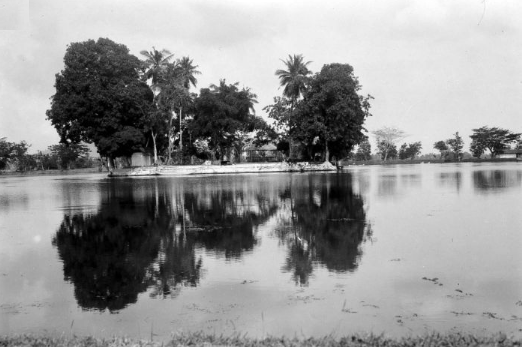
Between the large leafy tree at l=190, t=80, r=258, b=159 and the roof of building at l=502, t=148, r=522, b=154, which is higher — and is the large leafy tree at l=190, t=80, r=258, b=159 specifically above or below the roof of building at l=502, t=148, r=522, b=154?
above

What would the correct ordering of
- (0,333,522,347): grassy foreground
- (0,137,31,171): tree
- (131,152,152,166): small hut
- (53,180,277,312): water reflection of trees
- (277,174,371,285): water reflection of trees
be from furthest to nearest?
(0,137,31,171): tree
(131,152,152,166): small hut
(277,174,371,285): water reflection of trees
(53,180,277,312): water reflection of trees
(0,333,522,347): grassy foreground

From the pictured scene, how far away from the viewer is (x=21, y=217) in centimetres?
1670

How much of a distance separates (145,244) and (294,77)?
2024 inches

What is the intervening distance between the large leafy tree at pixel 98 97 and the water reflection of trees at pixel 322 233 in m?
36.6

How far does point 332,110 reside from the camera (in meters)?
52.6

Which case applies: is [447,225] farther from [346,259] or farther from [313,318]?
[313,318]

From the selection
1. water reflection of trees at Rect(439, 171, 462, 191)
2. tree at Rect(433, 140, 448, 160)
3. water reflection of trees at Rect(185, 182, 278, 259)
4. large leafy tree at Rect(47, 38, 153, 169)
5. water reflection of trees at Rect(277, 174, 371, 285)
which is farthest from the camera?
tree at Rect(433, 140, 448, 160)

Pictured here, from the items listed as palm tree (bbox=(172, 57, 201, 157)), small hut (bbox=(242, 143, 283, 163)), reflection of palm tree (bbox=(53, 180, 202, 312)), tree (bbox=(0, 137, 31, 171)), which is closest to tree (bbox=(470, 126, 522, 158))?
small hut (bbox=(242, 143, 283, 163))

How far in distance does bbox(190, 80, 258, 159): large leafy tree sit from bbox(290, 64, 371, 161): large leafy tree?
794 centimetres

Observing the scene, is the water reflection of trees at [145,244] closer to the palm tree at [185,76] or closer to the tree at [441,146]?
the palm tree at [185,76]

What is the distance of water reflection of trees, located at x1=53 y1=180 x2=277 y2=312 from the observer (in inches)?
297

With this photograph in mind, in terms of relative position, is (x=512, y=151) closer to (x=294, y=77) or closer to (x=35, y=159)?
(x=294, y=77)

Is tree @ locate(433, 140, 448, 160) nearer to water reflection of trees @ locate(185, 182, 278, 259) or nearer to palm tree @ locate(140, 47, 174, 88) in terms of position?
palm tree @ locate(140, 47, 174, 88)

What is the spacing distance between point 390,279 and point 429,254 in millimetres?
2012
